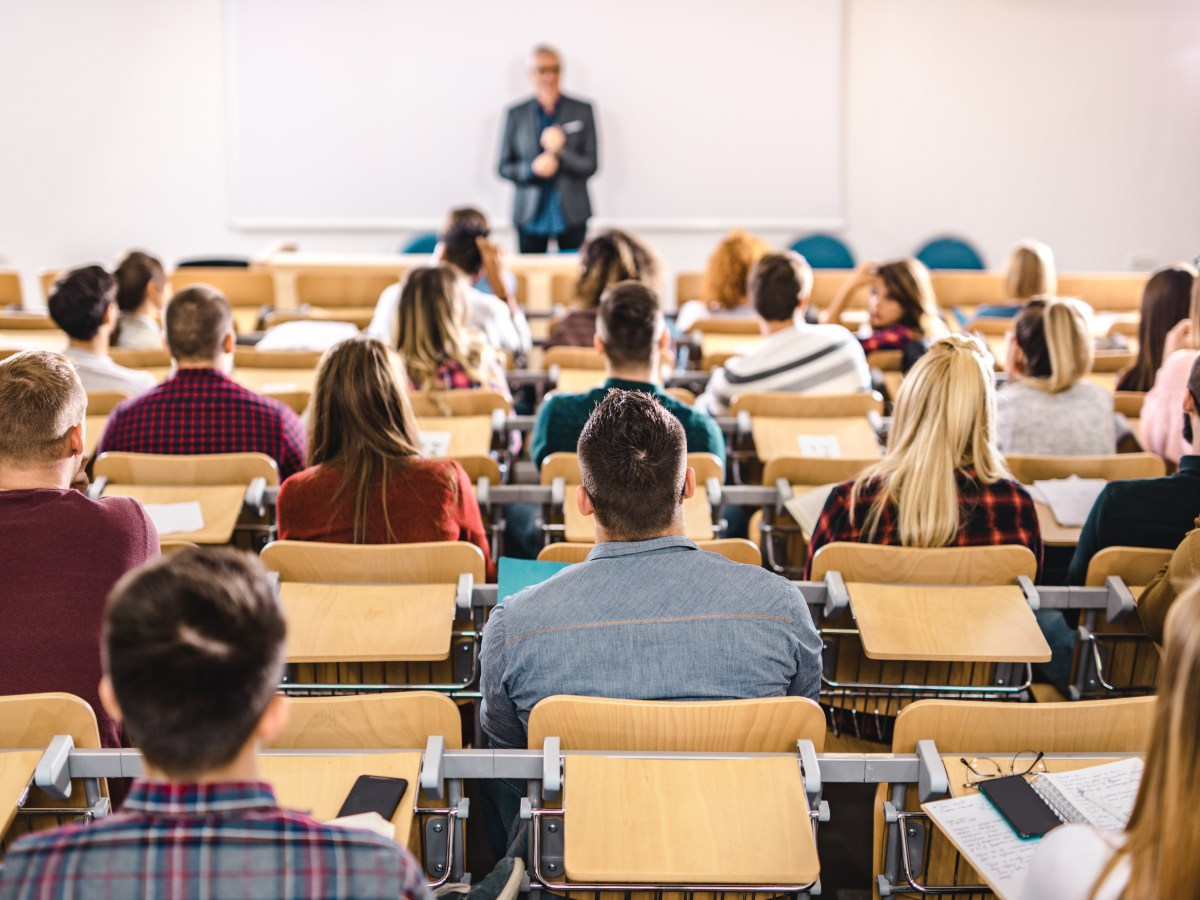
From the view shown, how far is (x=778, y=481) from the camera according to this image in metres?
3.31

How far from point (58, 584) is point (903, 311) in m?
3.61

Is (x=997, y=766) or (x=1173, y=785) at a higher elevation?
(x=1173, y=785)

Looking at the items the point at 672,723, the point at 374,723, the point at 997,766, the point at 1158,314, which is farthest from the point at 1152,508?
the point at 374,723

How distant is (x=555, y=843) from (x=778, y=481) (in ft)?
5.23

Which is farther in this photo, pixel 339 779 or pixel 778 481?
pixel 778 481

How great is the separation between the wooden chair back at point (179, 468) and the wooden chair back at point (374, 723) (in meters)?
1.34

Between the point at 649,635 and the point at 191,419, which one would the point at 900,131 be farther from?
the point at 649,635

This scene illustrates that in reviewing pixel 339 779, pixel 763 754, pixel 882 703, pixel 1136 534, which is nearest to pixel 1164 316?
pixel 1136 534

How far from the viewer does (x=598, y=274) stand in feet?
16.5

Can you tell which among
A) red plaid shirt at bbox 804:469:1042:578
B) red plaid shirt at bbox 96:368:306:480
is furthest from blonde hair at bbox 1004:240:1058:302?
red plaid shirt at bbox 96:368:306:480

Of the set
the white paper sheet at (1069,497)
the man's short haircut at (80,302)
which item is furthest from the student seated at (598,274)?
the white paper sheet at (1069,497)

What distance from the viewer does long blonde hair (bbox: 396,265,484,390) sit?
165 inches

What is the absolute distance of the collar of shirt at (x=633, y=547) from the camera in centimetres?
215

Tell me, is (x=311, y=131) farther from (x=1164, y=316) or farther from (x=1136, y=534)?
(x=1136, y=534)
